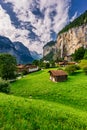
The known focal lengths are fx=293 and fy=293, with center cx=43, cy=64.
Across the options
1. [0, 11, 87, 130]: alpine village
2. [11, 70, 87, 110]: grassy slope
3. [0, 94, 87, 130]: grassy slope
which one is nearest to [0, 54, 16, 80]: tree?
[0, 11, 87, 130]: alpine village

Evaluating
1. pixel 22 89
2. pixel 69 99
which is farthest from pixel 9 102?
pixel 22 89

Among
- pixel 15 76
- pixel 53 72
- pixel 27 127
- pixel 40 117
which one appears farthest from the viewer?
pixel 15 76

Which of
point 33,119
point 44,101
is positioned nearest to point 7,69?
point 44,101

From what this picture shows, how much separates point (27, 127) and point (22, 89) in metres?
59.8

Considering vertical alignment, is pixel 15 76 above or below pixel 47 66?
below

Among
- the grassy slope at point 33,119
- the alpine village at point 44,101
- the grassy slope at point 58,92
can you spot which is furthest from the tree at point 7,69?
the grassy slope at point 33,119

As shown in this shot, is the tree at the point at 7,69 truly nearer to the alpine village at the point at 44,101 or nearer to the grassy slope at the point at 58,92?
the alpine village at the point at 44,101

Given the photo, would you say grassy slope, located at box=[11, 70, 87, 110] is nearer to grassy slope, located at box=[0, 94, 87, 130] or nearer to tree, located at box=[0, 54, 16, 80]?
tree, located at box=[0, 54, 16, 80]

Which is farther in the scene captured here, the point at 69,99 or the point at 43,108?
the point at 69,99

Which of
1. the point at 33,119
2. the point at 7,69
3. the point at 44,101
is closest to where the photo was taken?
the point at 33,119

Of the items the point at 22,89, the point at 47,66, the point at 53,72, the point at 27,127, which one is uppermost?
the point at 47,66

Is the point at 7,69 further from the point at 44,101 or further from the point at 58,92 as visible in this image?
the point at 44,101

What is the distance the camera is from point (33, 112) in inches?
1257

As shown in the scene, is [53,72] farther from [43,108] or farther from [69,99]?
[43,108]
